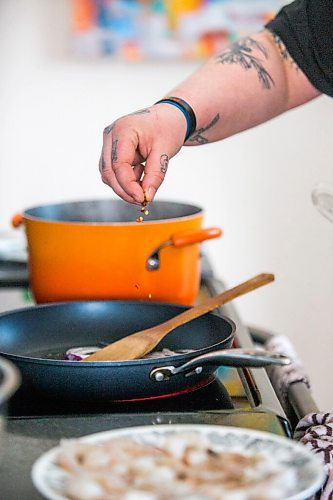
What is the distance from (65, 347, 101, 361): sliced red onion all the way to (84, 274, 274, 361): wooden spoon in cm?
2

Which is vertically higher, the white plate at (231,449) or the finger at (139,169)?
Result: the finger at (139,169)

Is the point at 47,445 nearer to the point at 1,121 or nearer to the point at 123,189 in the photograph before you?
the point at 123,189

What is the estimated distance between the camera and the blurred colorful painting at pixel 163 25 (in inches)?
123

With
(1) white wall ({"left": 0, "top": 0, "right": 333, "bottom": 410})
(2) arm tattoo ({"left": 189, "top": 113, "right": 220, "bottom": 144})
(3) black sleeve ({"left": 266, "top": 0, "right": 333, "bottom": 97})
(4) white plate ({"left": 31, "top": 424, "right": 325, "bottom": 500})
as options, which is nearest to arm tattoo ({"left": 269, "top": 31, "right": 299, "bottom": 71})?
(3) black sleeve ({"left": 266, "top": 0, "right": 333, "bottom": 97})

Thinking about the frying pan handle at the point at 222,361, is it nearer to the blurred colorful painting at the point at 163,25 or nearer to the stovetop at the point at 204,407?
the stovetop at the point at 204,407

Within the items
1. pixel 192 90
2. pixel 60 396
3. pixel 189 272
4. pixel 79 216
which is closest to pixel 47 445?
pixel 60 396

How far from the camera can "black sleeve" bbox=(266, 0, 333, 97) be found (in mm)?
1422

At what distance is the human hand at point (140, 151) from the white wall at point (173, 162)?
198 centimetres

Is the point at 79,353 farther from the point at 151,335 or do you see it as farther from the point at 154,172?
the point at 154,172

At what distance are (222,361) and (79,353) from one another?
0.23m

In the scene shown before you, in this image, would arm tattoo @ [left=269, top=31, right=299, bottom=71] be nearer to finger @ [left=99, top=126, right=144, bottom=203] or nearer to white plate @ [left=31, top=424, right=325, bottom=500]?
A: finger @ [left=99, top=126, right=144, bottom=203]

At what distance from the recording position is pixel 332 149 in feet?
6.51

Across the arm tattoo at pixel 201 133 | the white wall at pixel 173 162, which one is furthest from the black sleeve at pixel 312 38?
the white wall at pixel 173 162

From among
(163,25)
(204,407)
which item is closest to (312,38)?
(204,407)
